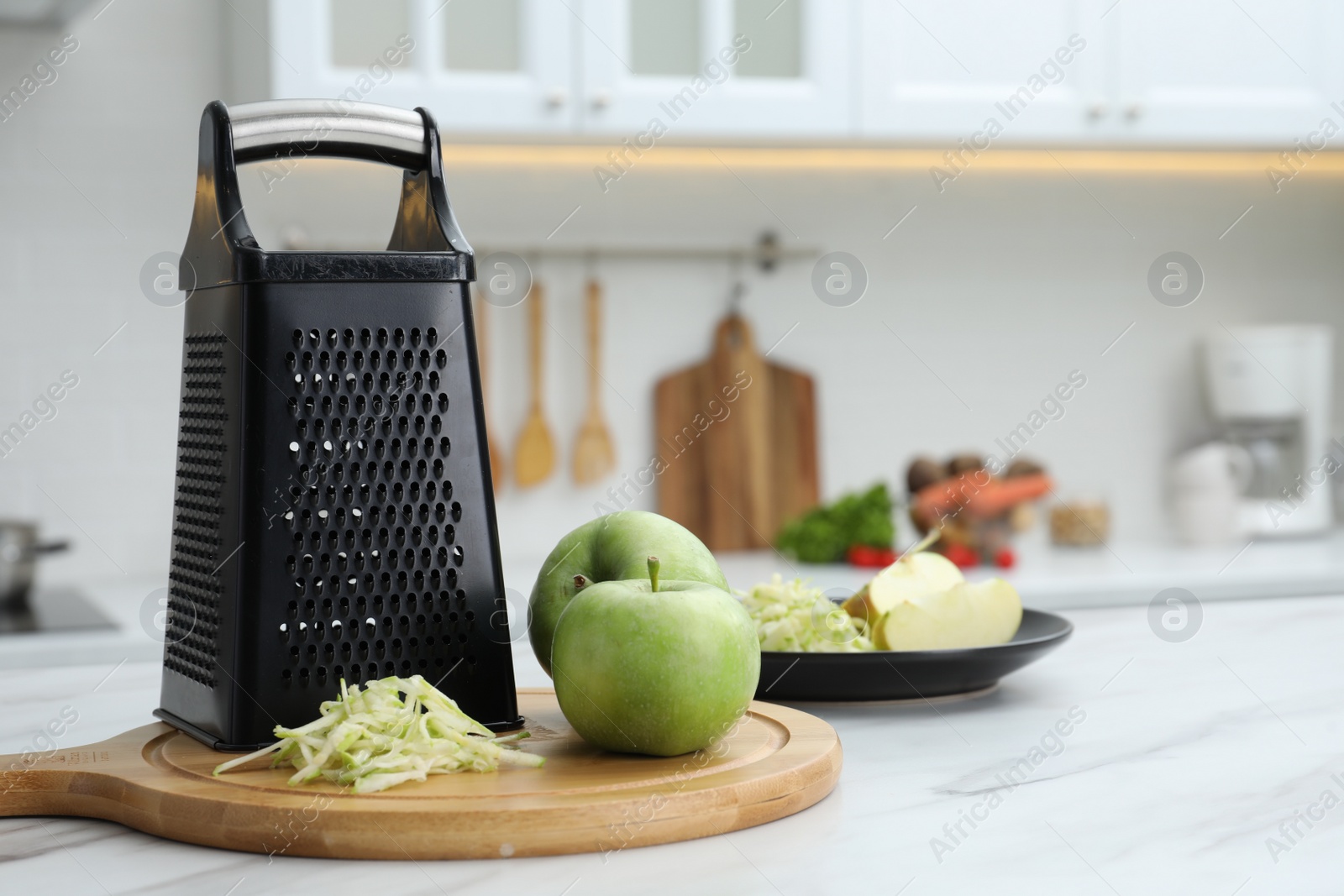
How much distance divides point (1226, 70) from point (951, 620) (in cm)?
190

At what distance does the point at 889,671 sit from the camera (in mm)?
949

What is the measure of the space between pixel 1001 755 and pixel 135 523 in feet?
6.25

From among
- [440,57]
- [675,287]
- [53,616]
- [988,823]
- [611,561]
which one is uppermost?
[440,57]

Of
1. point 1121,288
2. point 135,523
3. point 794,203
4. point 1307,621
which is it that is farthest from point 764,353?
point 1307,621

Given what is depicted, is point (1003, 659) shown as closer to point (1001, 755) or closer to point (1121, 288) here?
point (1001, 755)

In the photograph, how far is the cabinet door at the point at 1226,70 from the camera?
2.43 meters

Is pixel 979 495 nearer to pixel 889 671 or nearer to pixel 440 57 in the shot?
pixel 440 57

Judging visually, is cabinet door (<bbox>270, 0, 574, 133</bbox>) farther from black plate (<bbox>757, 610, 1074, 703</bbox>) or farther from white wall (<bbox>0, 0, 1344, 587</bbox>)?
black plate (<bbox>757, 610, 1074, 703</bbox>)

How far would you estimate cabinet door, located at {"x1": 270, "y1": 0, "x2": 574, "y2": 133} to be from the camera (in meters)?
2.03

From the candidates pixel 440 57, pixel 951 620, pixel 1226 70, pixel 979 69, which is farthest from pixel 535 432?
pixel 951 620

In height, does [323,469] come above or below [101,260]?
below

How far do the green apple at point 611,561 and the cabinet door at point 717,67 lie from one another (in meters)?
1.45

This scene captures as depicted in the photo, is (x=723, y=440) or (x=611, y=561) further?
(x=723, y=440)

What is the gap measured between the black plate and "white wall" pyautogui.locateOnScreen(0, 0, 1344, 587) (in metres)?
1.40
